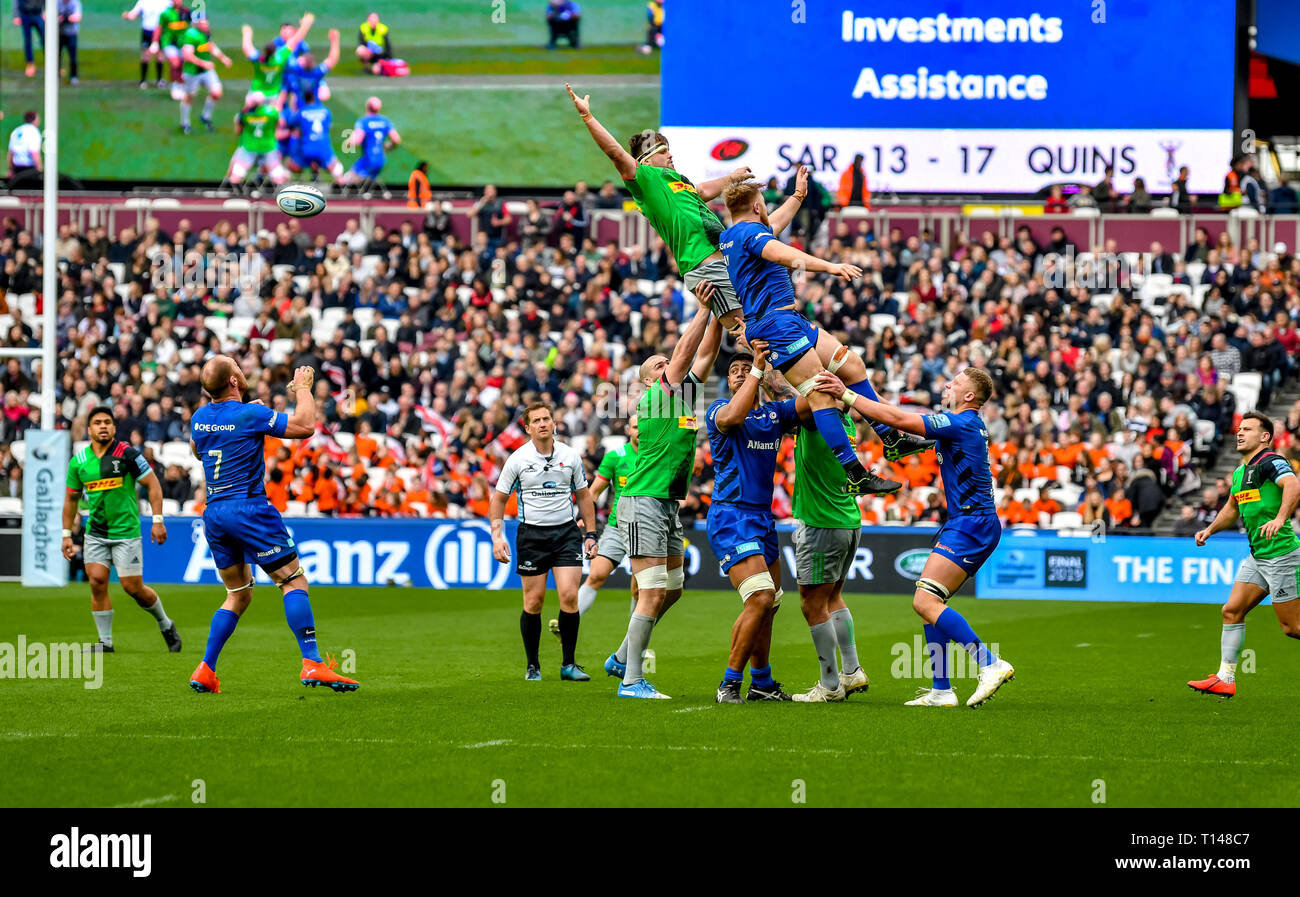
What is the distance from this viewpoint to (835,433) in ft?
35.0

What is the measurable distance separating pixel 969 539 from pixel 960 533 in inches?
2.8

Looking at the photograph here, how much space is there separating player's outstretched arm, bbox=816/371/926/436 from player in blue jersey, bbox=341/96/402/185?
2504 centimetres

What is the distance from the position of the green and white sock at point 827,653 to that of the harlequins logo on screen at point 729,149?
2114 centimetres

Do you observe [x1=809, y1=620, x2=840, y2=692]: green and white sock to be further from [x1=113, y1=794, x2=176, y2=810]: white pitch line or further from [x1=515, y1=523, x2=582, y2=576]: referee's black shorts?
[x1=113, y1=794, x2=176, y2=810]: white pitch line

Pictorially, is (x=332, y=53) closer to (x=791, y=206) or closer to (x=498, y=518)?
(x=498, y=518)

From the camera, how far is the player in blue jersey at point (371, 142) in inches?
1342

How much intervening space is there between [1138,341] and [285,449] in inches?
534

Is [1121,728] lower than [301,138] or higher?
lower

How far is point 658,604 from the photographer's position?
38.0 ft

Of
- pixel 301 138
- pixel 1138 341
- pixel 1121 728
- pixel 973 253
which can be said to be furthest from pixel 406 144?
pixel 1121 728

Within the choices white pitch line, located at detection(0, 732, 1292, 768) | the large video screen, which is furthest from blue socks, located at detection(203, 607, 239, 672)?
the large video screen

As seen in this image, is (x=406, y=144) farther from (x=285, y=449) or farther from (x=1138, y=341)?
(x=1138, y=341)

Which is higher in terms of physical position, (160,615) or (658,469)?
(658,469)

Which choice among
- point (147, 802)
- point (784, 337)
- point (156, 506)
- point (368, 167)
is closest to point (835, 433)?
point (784, 337)
